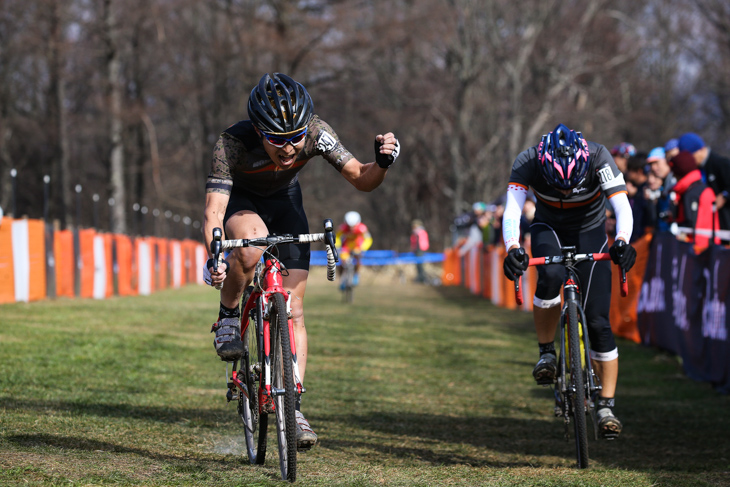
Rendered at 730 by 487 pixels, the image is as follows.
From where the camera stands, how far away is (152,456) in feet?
19.4

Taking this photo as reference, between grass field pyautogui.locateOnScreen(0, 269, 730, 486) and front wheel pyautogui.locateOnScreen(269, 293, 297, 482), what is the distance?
0.20m

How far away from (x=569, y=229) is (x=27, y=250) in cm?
1065

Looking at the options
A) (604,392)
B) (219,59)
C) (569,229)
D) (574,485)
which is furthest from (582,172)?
(219,59)

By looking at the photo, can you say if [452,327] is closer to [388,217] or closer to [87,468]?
[87,468]

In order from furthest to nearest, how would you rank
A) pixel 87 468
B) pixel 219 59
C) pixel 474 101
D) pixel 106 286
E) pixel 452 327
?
pixel 474 101 → pixel 219 59 → pixel 106 286 → pixel 452 327 → pixel 87 468

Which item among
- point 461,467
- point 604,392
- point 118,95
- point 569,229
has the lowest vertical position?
point 461,467

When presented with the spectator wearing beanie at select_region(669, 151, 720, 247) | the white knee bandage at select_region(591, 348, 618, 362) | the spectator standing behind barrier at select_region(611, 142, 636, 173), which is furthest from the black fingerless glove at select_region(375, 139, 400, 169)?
the spectator standing behind barrier at select_region(611, 142, 636, 173)

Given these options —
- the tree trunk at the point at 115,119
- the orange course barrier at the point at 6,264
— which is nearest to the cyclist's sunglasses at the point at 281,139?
the orange course barrier at the point at 6,264

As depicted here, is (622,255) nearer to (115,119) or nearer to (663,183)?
(663,183)

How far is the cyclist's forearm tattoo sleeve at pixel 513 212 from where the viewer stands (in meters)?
6.55

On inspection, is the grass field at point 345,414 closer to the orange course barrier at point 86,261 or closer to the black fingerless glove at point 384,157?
the black fingerless glove at point 384,157

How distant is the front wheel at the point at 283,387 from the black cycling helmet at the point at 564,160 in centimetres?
210

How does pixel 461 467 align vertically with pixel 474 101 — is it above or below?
below

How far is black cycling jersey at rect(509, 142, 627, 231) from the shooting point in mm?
6582
